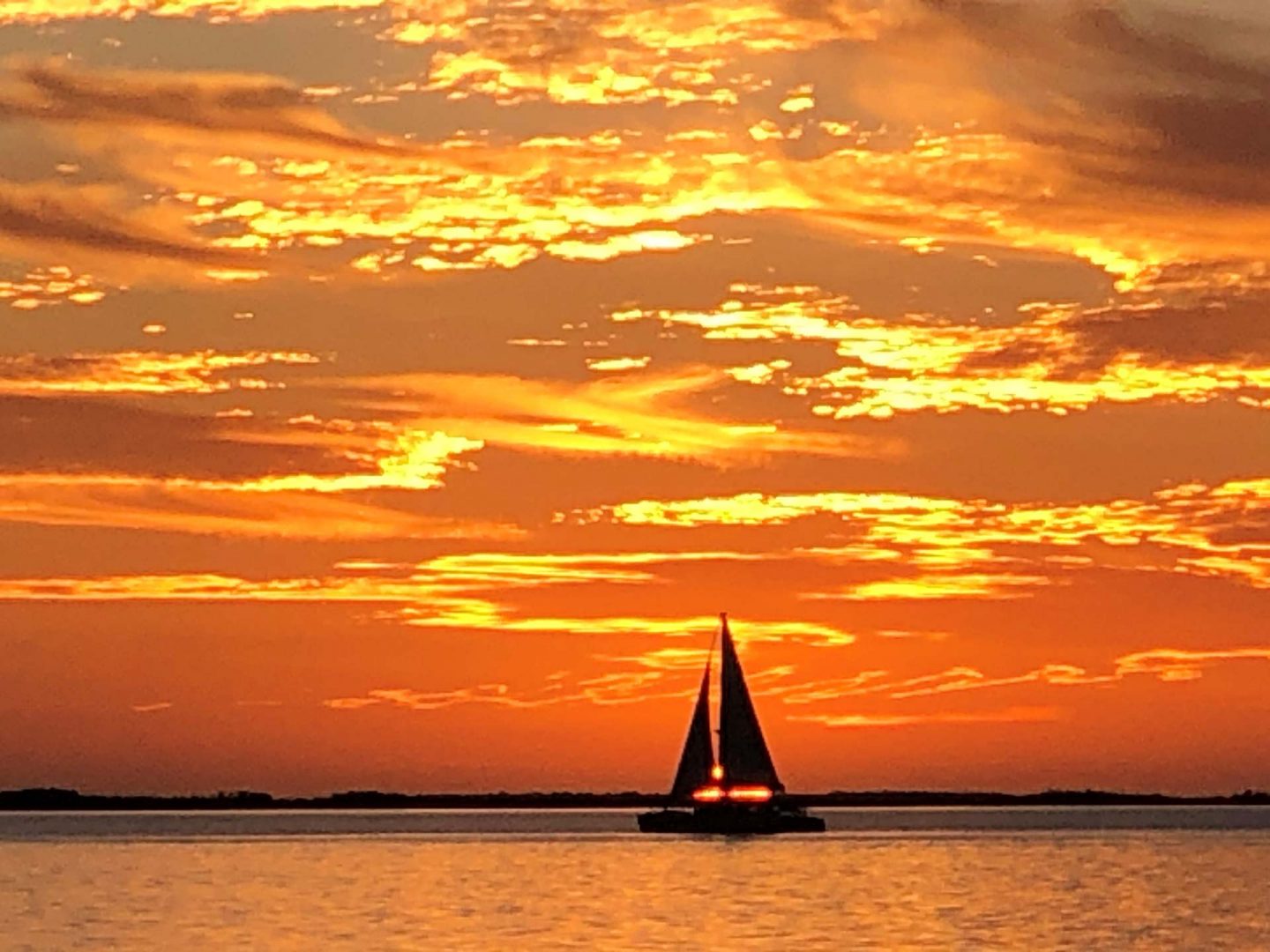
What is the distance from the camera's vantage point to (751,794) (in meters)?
154

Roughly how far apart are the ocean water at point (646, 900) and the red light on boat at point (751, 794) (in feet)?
10.6

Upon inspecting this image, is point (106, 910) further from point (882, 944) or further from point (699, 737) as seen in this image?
point (699, 737)

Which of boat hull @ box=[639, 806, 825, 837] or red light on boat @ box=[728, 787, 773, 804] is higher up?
red light on boat @ box=[728, 787, 773, 804]

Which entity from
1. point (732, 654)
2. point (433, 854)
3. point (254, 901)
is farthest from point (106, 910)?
point (433, 854)

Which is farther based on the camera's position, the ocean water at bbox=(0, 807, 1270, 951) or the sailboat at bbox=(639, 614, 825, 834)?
the sailboat at bbox=(639, 614, 825, 834)

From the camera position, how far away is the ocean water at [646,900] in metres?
81.9

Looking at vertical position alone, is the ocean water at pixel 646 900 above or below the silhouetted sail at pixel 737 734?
below

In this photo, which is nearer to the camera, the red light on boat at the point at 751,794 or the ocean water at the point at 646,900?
the ocean water at the point at 646,900

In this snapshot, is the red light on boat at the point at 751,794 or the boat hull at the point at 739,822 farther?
the boat hull at the point at 739,822

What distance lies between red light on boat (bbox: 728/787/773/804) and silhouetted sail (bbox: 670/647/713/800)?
305 centimetres

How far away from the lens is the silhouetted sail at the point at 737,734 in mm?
147750

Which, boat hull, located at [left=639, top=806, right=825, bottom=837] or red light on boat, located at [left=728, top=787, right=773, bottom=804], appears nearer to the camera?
red light on boat, located at [left=728, top=787, right=773, bottom=804]

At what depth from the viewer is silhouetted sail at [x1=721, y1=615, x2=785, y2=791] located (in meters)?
148

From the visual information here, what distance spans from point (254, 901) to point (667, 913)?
60.7ft
